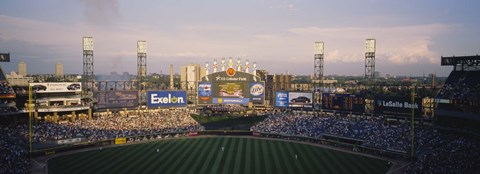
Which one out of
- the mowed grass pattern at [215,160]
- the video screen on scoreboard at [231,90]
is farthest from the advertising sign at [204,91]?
the mowed grass pattern at [215,160]

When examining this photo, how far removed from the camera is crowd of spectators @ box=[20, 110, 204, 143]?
5005cm

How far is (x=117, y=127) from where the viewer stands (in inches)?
2240

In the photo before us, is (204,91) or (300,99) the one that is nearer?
(300,99)

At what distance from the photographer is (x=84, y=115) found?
196 feet

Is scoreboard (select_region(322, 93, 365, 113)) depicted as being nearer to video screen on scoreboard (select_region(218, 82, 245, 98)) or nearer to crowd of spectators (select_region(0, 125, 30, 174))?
video screen on scoreboard (select_region(218, 82, 245, 98))

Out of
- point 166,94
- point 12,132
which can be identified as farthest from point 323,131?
point 12,132

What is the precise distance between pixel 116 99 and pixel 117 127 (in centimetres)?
793

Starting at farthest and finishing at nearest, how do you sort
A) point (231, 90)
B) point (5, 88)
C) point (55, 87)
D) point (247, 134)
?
1. point (231, 90)
2. point (247, 134)
3. point (55, 87)
4. point (5, 88)

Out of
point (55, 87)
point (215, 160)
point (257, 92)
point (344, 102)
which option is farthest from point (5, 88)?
point (344, 102)

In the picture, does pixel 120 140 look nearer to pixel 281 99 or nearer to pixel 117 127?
pixel 117 127

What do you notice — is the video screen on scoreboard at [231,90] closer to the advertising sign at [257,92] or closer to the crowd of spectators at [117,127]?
the advertising sign at [257,92]

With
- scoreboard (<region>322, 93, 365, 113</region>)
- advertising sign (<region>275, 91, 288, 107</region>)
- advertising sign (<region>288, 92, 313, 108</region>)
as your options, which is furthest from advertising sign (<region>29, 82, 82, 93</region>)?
scoreboard (<region>322, 93, 365, 113</region>)

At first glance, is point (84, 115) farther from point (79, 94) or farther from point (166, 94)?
point (166, 94)

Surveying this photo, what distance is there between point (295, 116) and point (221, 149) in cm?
2047
